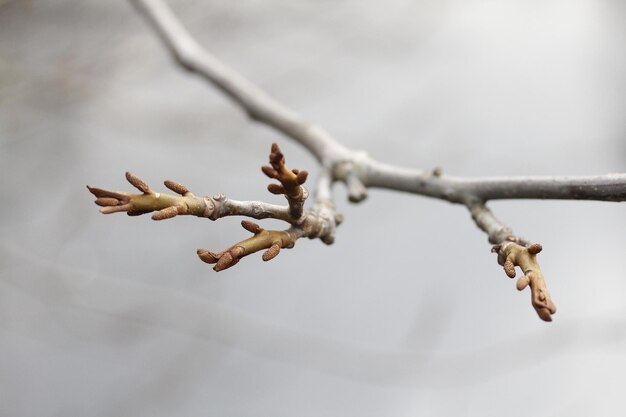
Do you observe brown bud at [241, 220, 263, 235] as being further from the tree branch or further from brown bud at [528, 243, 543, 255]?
brown bud at [528, 243, 543, 255]

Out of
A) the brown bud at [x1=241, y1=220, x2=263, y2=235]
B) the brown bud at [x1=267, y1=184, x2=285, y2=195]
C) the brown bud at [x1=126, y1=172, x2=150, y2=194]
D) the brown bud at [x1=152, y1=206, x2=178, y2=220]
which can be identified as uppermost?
the brown bud at [x1=267, y1=184, x2=285, y2=195]

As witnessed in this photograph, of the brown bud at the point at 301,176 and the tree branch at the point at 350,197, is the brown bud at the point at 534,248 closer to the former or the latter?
the tree branch at the point at 350,197

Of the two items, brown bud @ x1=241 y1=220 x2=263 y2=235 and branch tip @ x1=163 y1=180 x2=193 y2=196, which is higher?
brown bud @ x1=241 y1=220 x2=263 y2=235

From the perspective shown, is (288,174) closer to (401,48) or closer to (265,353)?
(265,353)

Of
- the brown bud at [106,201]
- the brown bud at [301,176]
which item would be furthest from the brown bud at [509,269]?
the brown bud at [106,201]

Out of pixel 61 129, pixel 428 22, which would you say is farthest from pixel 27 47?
pixel 428 22

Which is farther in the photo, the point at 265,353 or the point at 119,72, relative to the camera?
the point at 119,72

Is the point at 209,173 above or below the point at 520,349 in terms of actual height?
above

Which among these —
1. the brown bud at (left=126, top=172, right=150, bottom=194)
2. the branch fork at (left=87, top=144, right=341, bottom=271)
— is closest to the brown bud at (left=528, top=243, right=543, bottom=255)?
the branch fork at (left=87, top=144, right=341, bottom=271)
